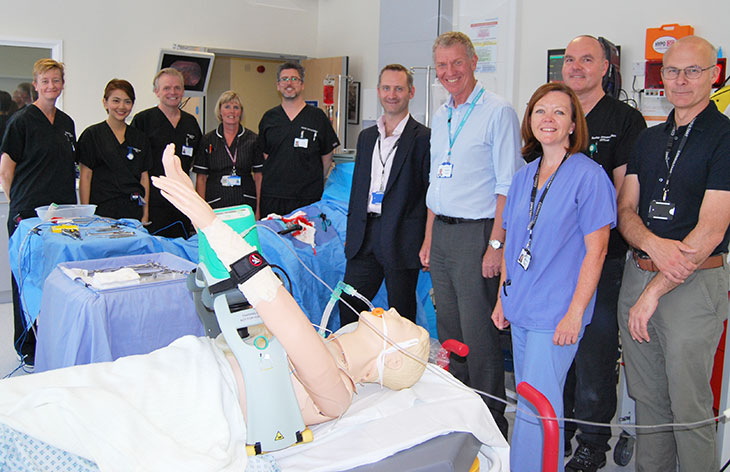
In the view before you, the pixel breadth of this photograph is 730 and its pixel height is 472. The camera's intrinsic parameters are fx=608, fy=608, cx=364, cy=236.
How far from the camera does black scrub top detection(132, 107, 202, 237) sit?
13.1 feet

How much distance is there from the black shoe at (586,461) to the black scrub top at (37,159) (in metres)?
3.03

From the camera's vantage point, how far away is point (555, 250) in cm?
201

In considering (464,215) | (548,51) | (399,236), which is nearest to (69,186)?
(399,236)

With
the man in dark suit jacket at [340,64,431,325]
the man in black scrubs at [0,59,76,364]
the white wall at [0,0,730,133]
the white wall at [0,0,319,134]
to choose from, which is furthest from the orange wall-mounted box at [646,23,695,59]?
the white wall at [0,0,319,134]

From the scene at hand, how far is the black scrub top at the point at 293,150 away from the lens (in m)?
3.92

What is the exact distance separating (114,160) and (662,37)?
11.4 ft

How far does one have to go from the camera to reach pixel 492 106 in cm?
250

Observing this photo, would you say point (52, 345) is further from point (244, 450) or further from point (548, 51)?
point (548, 51)

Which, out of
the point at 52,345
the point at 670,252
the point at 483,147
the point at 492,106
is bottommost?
the point at 52,345

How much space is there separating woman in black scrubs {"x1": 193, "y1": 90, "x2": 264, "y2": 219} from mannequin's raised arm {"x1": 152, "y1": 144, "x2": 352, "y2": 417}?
265 centimetres

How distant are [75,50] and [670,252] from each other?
529 cm

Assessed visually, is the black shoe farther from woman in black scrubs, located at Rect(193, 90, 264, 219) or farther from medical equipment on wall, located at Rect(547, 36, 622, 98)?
woman in black scrubs, located at Rect(193, 90, 264, 219)

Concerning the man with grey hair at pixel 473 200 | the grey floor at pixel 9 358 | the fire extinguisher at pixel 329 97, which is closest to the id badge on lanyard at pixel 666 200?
the man with grey hair at pixel 473 200

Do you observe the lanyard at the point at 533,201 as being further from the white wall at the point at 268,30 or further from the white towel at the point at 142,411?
the white wall at the point at 268,30
